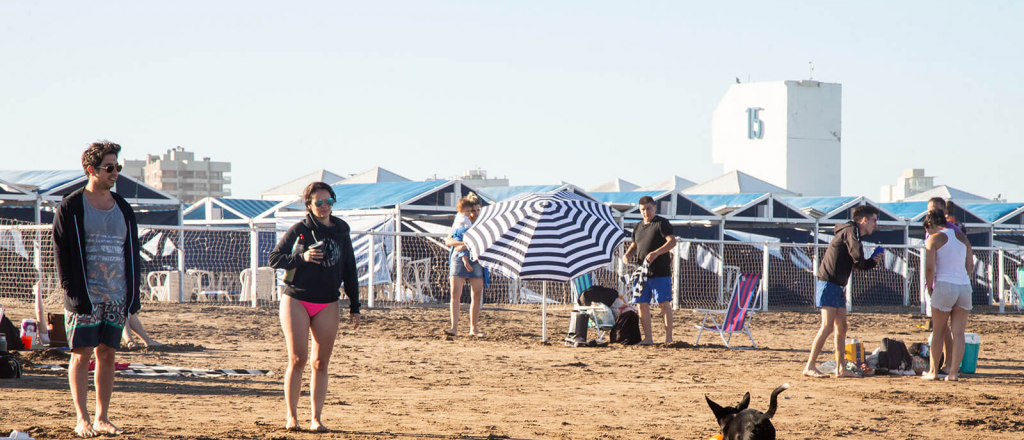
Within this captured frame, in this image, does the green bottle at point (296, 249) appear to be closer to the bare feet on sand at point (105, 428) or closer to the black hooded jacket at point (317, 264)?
the black hooded jacket at point (317, 264)

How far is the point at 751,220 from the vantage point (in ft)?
74.0

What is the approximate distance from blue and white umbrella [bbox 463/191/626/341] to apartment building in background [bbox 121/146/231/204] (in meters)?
80.2

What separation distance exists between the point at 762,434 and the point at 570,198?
7.36 metres

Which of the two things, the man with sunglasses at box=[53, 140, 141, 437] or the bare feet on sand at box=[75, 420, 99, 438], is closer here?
the man with sunglasses at box=[53, 140, 141, 437]

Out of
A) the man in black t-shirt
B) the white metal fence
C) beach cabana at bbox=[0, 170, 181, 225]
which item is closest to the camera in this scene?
the man in black t-shirt

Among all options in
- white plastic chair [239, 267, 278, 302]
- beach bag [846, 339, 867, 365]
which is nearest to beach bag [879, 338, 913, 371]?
beach bag [846, 339, 867, 365]

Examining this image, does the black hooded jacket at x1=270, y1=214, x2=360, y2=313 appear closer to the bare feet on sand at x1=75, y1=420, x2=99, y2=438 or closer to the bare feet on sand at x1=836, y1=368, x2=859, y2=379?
the bare feet on sand at x1=75, y1=420, x2=99, y2=438

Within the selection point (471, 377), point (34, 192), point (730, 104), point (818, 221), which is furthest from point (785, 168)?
point (471, 377)

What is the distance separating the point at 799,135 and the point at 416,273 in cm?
5318

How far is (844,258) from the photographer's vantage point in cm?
834

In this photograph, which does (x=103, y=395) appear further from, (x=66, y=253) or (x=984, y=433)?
(x=984, y=433)

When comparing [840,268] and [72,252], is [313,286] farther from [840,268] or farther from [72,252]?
[840,268]

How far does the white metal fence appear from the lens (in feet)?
55.5

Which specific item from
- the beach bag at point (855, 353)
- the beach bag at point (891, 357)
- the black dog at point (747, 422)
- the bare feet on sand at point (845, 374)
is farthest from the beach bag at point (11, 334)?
the beach bag at point (891, 357)
